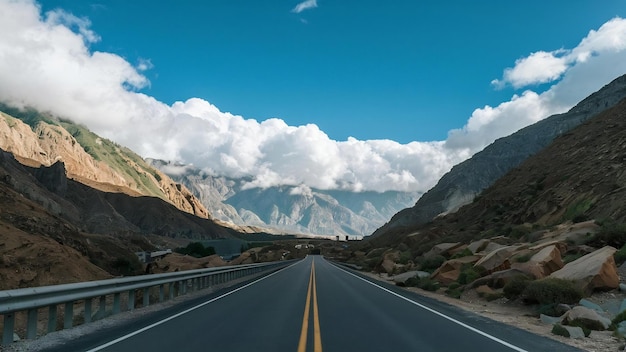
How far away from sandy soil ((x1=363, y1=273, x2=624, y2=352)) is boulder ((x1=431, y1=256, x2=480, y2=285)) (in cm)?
355

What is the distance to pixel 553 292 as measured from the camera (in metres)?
15.4

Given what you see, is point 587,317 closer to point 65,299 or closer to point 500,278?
point 500,278

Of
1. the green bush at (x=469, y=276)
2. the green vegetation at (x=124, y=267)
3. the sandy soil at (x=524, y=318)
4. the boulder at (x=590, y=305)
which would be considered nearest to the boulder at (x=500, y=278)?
the sandy soil at (x=524, y=318)

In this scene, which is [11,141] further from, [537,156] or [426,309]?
[426,309]

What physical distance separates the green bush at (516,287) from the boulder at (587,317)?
4.82 meters

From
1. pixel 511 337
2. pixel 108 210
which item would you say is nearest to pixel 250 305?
pixel 511 337

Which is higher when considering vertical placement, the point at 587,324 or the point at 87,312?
the point at 87,312

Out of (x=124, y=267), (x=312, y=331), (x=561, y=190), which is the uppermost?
(x=561, y=190)

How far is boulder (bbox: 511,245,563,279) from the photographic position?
18984 mm

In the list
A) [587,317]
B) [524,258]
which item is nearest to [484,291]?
[524,258]

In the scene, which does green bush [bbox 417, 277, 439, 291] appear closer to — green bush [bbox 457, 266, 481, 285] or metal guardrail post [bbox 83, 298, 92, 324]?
green bush [bbox 457, 266, 481, 285]

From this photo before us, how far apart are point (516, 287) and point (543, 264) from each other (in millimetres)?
2166

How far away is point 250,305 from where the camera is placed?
53.8 ft

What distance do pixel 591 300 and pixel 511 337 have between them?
639cm
